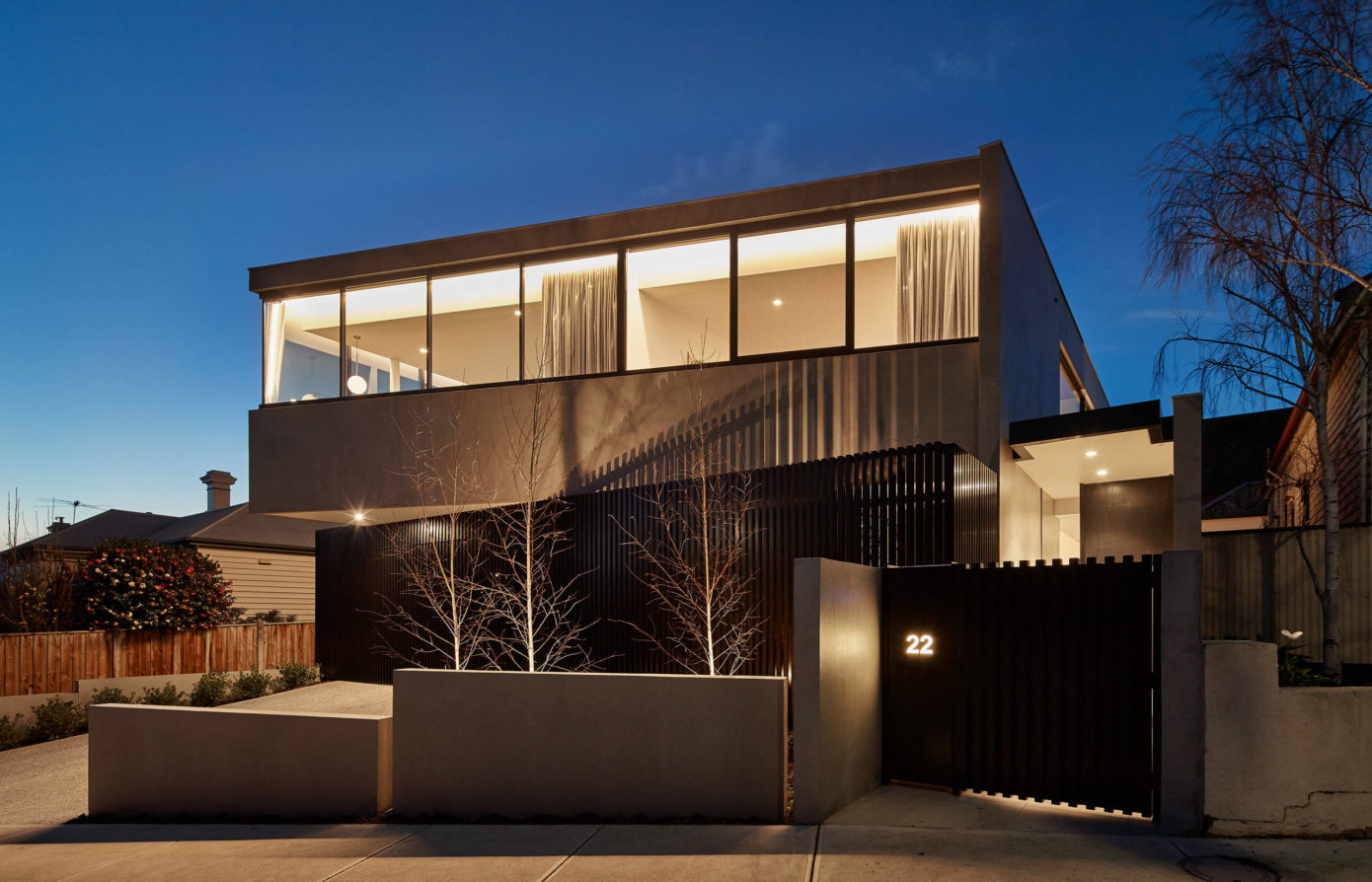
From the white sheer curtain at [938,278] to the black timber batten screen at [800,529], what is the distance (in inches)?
93.6

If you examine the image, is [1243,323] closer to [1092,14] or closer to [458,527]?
[1092,14]

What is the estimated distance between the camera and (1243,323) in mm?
8086

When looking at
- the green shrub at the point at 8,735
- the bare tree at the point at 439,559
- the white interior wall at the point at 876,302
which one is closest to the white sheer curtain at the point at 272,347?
the bare tree at the point at 439,559

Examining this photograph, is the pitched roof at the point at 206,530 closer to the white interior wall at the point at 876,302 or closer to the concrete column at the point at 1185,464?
the white interior wall at the point at 876,302

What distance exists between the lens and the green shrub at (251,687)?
46.1 feet

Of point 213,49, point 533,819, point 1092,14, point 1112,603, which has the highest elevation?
point 213,49

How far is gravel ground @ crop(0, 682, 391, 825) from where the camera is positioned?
9.23 meters

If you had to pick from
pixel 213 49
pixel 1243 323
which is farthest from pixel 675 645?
pixel 213 49

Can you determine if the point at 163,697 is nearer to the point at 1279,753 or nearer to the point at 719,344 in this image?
the point at 719,344

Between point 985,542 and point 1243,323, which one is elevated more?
point 1243,323

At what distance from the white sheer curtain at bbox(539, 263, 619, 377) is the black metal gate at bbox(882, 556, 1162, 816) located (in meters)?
7.68

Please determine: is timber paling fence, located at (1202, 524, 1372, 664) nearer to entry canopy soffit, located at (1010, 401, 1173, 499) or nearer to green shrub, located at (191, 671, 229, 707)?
entry canopy soffit, located at (1010, 401, 1173, 499)

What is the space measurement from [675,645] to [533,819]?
9.58ft

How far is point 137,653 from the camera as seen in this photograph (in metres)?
14.5
